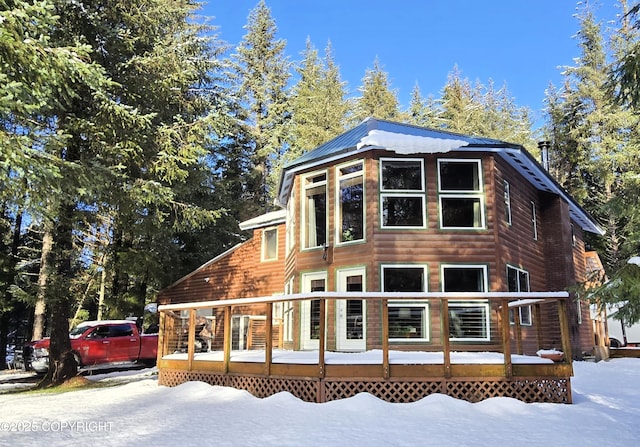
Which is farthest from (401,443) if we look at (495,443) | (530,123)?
(530,123)

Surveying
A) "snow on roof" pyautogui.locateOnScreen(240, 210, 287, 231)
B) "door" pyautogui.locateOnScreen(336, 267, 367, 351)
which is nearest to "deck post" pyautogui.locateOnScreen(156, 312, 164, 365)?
"door" pyautogui.locateOnScreen(336, 267, 367, 351)

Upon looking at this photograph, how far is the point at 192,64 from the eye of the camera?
11648 mm

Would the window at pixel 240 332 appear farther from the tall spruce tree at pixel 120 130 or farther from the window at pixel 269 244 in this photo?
the window at pixel 269 244

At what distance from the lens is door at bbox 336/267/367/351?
31.9ft

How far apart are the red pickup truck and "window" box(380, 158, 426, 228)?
8483mm

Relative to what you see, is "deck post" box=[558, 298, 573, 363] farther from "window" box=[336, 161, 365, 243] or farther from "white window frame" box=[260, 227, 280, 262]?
"white window frame" box=[260, 227, 280, 262]

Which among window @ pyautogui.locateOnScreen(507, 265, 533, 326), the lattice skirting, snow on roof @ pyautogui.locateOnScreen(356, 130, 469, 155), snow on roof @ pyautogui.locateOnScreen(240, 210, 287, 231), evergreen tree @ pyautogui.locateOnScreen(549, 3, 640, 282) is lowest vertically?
the lattice skirting

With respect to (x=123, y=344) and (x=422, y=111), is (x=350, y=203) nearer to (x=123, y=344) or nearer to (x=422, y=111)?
(x=123, y=344)

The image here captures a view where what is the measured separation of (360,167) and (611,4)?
21.1 meters

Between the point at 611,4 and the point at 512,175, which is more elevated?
the point at 611,4

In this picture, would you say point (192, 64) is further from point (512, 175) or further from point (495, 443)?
point (495, 443)

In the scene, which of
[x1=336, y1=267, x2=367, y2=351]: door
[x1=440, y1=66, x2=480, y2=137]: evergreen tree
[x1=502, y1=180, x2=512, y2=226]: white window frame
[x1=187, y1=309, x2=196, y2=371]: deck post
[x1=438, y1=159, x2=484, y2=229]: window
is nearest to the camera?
[x1=187, y1=309, x2=196, y2=371]: deck post

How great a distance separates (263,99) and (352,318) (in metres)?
19.9

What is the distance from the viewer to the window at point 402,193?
10352mm
